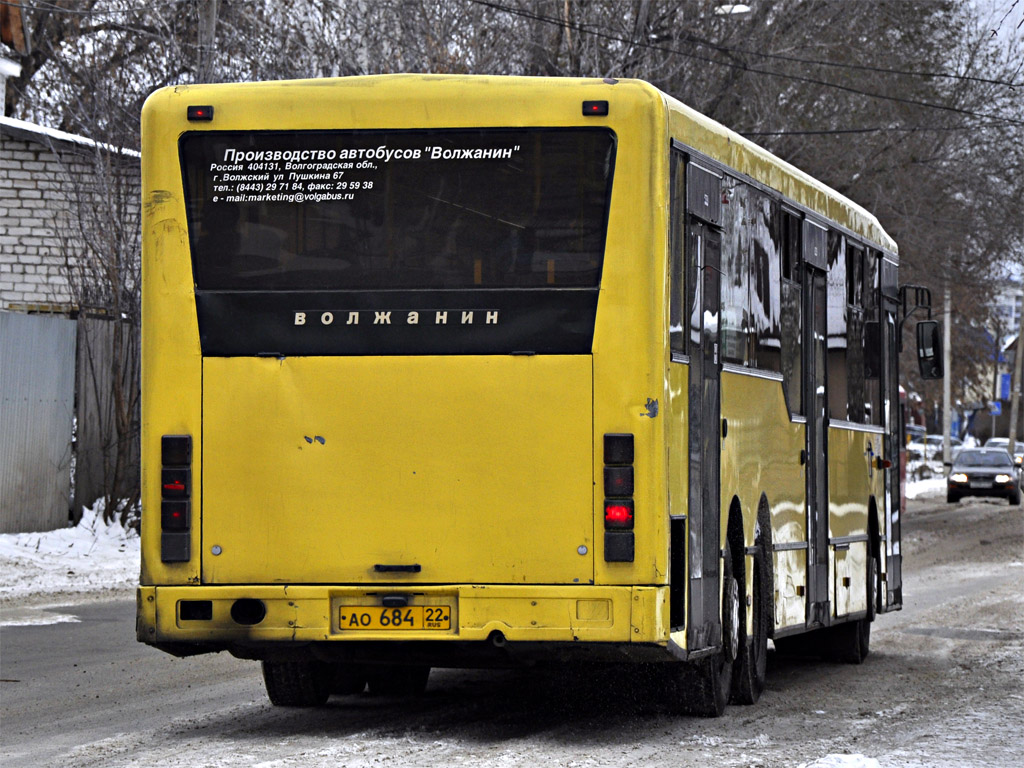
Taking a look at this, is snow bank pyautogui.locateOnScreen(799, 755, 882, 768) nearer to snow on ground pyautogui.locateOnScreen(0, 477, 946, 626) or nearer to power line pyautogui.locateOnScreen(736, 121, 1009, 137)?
snow on ground pyautogui.locateOnScreen(0, 477, 946, 626)

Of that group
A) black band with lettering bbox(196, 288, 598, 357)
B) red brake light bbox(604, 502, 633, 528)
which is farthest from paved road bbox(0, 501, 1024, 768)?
black band with lettering bbox(196, 288, 598, 357)

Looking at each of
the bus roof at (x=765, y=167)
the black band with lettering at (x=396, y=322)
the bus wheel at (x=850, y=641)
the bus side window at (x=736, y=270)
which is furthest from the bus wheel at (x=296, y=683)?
the bus wheel at (x=850, y=641)

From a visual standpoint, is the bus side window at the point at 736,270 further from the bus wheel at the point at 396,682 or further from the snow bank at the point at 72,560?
the snow bank at the point at 72,560

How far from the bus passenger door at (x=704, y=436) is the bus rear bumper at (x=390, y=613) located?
64cm

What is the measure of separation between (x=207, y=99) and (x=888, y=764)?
4.20 meters

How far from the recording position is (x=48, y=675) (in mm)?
11969

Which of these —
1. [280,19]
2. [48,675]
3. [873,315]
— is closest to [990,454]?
[280,19]

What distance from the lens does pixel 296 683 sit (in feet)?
32.8

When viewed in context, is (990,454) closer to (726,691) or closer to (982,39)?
(982,39)

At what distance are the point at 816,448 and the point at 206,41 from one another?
1360 cm

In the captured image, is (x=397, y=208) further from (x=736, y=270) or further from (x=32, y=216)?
(x=32, y=216)

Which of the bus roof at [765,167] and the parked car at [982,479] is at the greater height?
the bus roof at [765,167]

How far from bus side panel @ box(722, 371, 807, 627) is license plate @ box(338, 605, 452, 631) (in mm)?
1822

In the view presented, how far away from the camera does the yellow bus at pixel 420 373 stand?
838 centimetres
